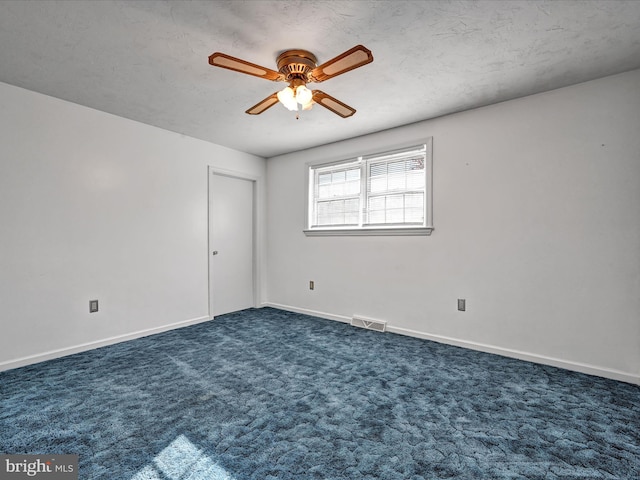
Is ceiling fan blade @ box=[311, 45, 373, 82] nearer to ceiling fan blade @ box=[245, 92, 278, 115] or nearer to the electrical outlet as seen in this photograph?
ceiling fan blade @ box=[245, 92, 278, 115]

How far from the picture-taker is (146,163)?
11.7ft

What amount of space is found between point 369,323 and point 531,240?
200 centimetres

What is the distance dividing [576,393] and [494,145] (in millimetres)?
2243

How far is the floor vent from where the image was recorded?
372 cm

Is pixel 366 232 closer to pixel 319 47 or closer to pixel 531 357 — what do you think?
pixel 531 357

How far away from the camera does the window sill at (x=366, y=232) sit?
3.47 meters

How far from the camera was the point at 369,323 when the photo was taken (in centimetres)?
382

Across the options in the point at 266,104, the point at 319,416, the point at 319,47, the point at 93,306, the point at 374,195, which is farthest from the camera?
the point at 374,195

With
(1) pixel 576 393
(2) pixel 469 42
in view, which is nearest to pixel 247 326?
(1) pixel 576 393

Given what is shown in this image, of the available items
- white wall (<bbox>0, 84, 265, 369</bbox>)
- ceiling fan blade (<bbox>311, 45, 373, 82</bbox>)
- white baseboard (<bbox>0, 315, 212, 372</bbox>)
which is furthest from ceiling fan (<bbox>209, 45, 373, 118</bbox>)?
white baseboard (<bbox>0, 315, 212, 372</bbox>)

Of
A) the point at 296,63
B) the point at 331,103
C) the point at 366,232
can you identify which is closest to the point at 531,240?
the point at 366,232

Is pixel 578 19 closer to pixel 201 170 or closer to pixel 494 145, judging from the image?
pixel 494 145

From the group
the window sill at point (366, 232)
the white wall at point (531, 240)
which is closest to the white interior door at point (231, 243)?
the window sill at point (366, 232)

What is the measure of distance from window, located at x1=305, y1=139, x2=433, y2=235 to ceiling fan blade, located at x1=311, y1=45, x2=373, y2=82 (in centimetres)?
186
